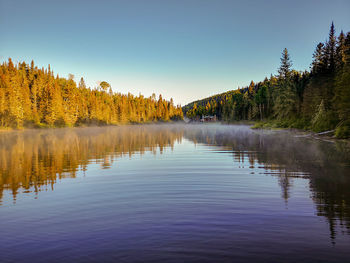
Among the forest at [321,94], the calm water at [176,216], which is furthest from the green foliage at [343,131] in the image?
the calm water at [176,216]

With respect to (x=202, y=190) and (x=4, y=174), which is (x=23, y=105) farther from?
(x=202, y=190)

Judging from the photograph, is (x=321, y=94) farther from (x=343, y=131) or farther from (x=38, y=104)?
(x=38, y=104)

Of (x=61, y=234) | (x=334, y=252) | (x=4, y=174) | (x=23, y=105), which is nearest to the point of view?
(x=334, y=252)

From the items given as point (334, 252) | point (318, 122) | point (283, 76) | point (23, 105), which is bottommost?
point (334, 252)

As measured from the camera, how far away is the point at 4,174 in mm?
13797

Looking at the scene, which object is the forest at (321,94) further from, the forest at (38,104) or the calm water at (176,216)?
the forest at (38,104)

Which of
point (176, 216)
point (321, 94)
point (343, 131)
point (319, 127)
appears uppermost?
point (321, 94)

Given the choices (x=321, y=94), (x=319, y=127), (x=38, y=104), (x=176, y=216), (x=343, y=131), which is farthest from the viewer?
(x=38, y=104)

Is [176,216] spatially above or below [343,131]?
below

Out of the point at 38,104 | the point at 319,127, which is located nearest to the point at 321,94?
the point at 319,127

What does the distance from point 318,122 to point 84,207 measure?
141ft

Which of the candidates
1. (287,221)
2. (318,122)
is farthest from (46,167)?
(318,122)

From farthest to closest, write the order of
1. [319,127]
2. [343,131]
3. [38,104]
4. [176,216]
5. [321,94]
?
1. [38,104]
2. [321,94]
3. [319,127]
4. [343,131]
5. [176,216]

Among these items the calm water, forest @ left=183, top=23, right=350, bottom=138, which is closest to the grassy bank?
forest @ left=183, top=23, right=350, bottom=138
